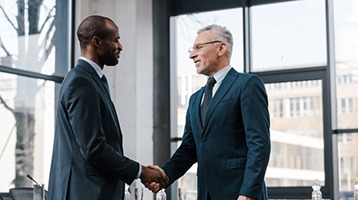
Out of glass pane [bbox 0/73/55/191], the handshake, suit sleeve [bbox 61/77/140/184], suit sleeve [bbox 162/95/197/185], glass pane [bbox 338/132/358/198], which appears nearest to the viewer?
suit sleeve [bbox 61/77/140/184]

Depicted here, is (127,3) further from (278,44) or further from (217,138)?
(217,138)

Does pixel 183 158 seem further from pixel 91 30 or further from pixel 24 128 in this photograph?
pixel 24 128

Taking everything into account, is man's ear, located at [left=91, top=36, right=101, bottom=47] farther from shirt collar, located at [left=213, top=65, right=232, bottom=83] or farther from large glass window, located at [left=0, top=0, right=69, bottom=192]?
large glass window, located at [left=0, top=0, right=69, bottom=192]

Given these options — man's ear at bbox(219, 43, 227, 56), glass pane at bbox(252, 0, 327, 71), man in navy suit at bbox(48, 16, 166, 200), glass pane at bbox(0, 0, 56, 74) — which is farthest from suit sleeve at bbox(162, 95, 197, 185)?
glass pane at bbox(252, 0, 327, 71)

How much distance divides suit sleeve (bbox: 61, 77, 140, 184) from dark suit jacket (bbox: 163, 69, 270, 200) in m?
0.54

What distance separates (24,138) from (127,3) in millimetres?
1744

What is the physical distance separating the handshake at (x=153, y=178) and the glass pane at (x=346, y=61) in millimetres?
3397

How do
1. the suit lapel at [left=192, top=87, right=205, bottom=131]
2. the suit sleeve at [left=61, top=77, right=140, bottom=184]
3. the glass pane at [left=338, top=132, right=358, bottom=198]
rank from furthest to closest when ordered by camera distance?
the glass pane at [left=338, top=132, right=358, bottom=198]
the suit lapel at [left=192, top=87, right=205, bottom=131]
the suit sleeve at [left=61, top=77, right=140, bottom=184]

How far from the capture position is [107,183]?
294 centimetres

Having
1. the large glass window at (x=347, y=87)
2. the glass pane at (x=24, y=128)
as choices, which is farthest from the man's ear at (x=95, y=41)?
the large glass window at (x=347, y=87)

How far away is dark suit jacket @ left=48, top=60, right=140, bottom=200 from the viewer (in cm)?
285

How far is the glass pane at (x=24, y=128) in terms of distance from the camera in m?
6.05

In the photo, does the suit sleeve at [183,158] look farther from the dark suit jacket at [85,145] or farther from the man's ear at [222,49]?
the dark suit jacket at [85,145]

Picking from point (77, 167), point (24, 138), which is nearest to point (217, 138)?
point (77, 167)
